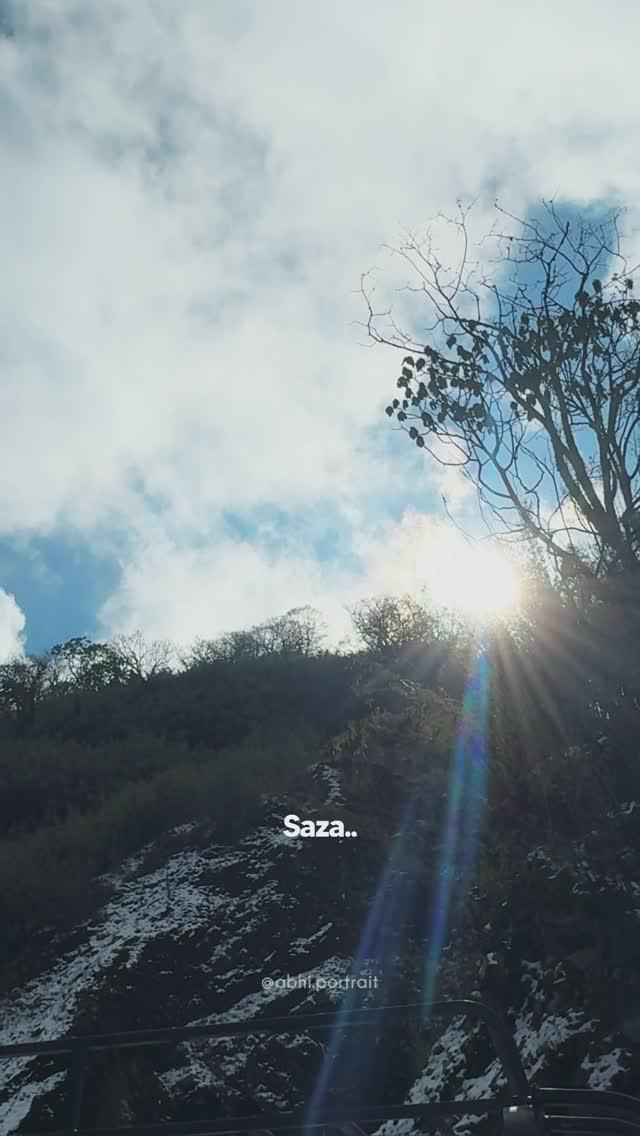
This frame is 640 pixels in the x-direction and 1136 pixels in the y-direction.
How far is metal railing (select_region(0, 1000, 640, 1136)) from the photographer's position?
2402 mm

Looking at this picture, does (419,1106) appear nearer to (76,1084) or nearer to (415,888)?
(76,1084)

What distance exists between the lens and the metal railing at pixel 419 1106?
2402 mm

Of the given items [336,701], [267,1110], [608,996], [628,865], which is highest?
[336,701]

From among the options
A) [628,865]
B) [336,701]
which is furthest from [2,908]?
[336,701]

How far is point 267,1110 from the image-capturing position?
714 centimetres

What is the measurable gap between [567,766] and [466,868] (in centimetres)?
152

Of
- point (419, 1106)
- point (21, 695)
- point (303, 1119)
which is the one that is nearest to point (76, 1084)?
point (303, 1119)

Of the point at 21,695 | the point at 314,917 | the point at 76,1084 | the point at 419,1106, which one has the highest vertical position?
the point at 21,695

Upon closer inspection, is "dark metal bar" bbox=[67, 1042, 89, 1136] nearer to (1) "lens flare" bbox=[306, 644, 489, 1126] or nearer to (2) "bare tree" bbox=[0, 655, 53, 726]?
(1) "lens flare" bbox=[306, 644, 489, 1126]

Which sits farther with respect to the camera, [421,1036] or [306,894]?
[306,894]

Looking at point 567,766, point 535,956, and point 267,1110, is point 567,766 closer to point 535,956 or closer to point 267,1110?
point 535,956

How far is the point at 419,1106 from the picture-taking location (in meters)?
2.46

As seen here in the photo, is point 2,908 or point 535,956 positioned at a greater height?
point 2,908

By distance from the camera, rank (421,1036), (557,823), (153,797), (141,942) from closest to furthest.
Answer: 1. (421,1036)
2. (557,823)
3. (141,942)
4. (153,797)
